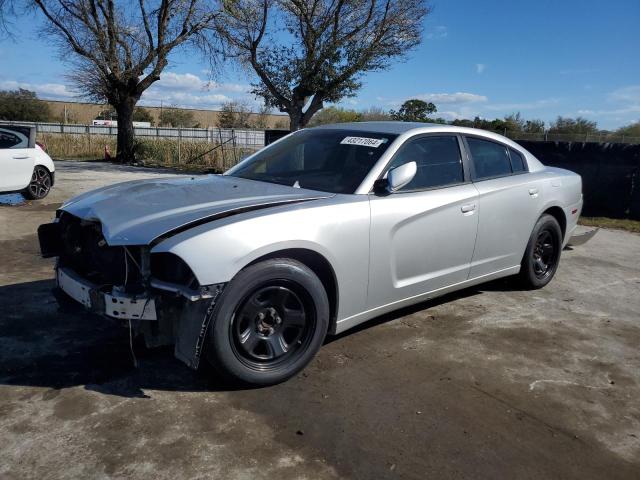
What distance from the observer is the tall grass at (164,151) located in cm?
2369

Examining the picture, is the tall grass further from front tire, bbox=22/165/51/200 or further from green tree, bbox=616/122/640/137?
green tree, bbox=616/122/640/137

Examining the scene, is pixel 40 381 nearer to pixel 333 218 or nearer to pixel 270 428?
pixel 270 428

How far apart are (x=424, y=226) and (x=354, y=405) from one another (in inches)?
57.3

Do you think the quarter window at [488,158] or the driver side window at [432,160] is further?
the quarter window at [488,158]

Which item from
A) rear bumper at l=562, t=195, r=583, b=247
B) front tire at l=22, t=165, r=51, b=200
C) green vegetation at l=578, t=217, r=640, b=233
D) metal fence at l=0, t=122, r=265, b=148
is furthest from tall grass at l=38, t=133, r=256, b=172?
rear bumper at l=562, t=195, r=583, b=247

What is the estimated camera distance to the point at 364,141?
416 centimetres

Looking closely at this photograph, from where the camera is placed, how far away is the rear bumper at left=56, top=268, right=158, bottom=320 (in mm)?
2898

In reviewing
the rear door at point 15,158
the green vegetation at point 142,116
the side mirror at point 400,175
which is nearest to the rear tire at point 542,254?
the side mirror at point 400,175

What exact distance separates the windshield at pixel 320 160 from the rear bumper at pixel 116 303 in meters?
1.46

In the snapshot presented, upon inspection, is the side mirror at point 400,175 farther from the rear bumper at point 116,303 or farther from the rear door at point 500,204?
the rear bumper at point 116,303

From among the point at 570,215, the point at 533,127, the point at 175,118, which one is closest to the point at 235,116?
the point at 175,118

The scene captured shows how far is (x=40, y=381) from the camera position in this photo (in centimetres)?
325

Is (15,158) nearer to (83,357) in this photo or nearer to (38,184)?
(38,184)

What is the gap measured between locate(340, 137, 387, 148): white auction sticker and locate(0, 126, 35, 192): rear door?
763 cm
